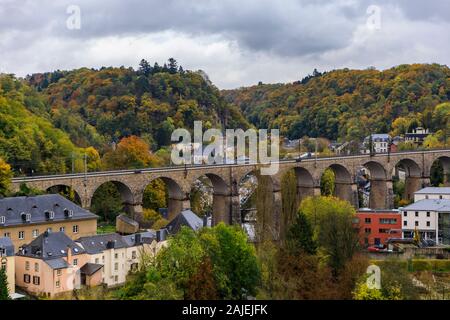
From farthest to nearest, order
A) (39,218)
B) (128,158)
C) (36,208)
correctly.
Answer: (128,158)
(36,208)
(39,218)

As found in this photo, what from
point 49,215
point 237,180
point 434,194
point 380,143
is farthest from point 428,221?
point 380,143

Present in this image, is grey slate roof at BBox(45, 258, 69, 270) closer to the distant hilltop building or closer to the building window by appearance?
the building window

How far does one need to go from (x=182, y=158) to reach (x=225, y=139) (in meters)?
15.5

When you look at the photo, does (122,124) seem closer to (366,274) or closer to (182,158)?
(182,158)

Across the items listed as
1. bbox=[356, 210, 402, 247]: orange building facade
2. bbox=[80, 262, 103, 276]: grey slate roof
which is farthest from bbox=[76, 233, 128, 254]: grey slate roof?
bbox=[356, 210, 402, 247]: orange building facade

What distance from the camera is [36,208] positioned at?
4094 cm

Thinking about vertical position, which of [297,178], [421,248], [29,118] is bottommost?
[421,248]

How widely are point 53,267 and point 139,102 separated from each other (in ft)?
244

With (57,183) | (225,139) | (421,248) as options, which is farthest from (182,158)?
(421,248)

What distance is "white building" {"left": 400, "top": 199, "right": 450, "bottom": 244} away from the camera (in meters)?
48.9

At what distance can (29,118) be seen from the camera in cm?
6569

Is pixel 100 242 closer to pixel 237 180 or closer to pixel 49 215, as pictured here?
pixel 49 215

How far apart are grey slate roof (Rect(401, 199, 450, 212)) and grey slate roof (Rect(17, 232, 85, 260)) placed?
26210 millimetres

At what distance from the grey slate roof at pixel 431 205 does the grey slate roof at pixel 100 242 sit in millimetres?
23054
